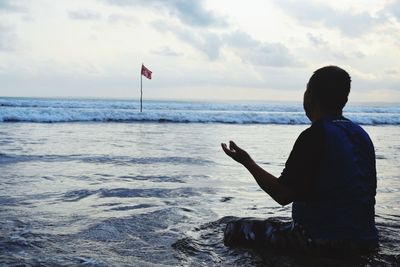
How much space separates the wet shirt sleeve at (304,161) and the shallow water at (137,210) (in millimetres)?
791

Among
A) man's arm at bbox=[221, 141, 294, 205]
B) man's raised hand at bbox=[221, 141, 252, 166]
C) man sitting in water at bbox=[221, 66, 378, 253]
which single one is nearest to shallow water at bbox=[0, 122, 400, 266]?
man sitting in water at bbox=[221, 66, 378, 253]

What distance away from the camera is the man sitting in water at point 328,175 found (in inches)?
105

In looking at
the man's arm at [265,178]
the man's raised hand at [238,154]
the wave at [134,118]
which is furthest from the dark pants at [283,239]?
the wave at [134,118]

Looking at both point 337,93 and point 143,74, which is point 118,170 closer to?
point 337,93

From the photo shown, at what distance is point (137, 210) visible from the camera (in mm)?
4961

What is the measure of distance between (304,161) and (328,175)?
214 mm

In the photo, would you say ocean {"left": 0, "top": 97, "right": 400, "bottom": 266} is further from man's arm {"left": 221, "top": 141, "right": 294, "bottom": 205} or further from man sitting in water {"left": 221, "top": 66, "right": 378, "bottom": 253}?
man's arm {"left": 221, "top": 141, "right": 294, "bottom": 205}

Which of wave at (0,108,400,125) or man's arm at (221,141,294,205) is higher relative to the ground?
man's arm at (221,141,294,205)

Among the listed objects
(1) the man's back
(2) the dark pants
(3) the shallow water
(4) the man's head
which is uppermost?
(4) the man's head

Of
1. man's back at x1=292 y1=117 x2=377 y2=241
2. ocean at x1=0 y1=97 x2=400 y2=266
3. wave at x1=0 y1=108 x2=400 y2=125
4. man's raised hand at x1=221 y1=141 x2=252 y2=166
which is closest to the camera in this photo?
man's raised hand at x1=221 y1=141 x2=252 y2=166

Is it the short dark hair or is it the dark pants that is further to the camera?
the dark pants

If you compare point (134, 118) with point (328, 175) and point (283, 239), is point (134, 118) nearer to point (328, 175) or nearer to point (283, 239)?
point (283, 239)

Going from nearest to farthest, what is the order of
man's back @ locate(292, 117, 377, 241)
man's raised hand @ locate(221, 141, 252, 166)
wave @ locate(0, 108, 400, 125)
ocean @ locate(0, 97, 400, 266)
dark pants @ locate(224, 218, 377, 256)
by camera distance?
man's raised hand @ locate(221, 141, 252, 166)
man's back @ locate(292, 117, 377, 241)
dark pants @ locate(224, 218, 377, 256)
ocean @ locate(0, 97, 400, 266)
wave @ locate(0, 108, 400, 125)

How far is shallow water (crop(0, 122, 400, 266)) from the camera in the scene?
3357 millimetres
